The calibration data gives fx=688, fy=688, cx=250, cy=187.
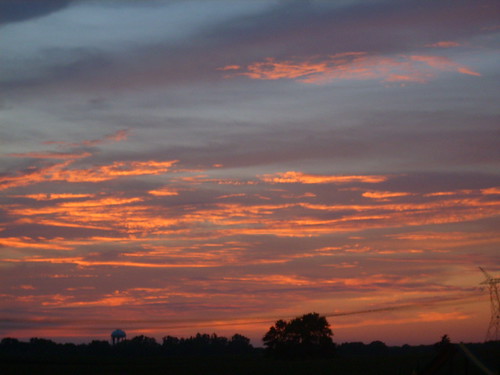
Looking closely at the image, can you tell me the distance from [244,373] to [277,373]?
466cm

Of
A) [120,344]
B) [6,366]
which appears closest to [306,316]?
[6,366]

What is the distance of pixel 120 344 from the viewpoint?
197000mm

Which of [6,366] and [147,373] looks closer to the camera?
[147,373]

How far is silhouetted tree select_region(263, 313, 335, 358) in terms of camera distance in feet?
467

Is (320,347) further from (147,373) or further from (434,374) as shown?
(434,374)

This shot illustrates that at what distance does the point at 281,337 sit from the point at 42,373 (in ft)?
194

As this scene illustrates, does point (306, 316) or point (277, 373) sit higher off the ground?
point (306, 316)

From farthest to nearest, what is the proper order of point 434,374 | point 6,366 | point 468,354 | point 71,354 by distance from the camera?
point 71,354
point 6,366
point 434,374
point 468,354

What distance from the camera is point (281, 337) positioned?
480 ft

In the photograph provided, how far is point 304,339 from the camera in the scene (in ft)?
470

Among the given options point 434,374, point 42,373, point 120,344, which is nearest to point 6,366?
point 42,373

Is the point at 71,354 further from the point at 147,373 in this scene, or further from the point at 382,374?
the point at 382,374

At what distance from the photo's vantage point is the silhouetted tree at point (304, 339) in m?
142

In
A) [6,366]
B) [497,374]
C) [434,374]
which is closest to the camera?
[497,374]
